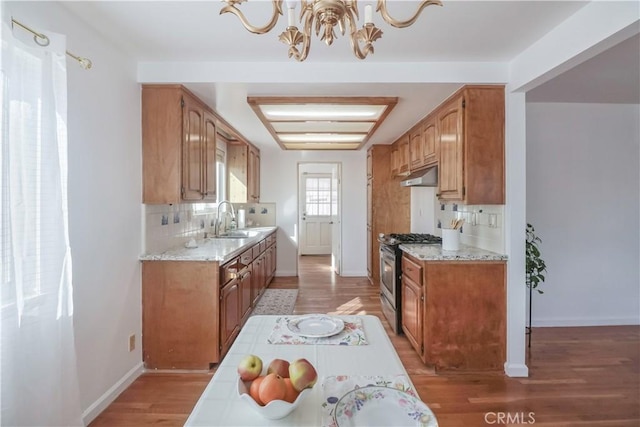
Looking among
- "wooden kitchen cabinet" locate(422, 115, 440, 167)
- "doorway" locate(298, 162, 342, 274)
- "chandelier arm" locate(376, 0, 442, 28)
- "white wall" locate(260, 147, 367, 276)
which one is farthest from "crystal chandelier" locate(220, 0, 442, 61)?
"doorway" locate(298, 162, 342, 274)

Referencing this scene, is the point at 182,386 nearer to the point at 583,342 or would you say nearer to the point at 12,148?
the point at 12,148

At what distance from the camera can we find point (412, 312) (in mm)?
2680

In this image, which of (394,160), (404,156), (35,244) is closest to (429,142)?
(404,156)

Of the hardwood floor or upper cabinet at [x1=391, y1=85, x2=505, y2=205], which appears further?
upper cabinet at [x1=391, y1=85, x2=505, y2=205]

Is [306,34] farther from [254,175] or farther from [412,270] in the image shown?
[254,175]

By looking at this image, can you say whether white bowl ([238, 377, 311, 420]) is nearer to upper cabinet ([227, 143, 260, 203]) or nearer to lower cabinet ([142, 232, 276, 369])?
lower cabinet ([142, 232, 276, 369])

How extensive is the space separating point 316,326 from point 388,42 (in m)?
1.85

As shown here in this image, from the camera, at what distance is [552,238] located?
3291mm

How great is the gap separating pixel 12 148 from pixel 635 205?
5.09 m

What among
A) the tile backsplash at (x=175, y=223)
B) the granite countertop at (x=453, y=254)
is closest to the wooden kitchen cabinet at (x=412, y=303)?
the granite countertop at (x=453, y=254)

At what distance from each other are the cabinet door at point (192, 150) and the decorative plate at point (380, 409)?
215cm

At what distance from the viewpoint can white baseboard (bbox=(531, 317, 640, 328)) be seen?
10.8 feet

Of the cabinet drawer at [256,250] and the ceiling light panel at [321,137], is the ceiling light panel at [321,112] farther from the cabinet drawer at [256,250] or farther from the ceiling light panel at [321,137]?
the cabinet drawer at [256,250]

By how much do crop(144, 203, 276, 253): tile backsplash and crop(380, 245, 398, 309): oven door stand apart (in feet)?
6.93
